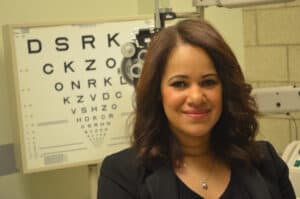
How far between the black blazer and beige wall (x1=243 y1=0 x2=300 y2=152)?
1.46m

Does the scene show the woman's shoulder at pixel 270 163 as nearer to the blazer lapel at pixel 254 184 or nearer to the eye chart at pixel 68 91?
the blazer lapel at pixel 254 184

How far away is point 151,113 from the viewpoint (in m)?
1.37

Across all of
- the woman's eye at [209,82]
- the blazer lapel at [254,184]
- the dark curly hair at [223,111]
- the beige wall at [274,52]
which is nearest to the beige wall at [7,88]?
the beige wall at [274,52]

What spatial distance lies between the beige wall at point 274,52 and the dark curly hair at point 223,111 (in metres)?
1.43

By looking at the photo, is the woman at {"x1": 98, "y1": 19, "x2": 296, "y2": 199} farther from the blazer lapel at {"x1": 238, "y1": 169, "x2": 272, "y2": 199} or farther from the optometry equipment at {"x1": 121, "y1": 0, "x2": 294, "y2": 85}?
the optometry equipment at {"x1": 121, "y1": 0, "x2": 294, "y2": 85}

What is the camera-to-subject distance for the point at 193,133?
129 cm

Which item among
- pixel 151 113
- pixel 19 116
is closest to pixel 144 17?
pixel 19 116

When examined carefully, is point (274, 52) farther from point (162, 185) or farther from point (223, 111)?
point (162, 185)

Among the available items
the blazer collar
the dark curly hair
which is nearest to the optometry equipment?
the dark curly hair

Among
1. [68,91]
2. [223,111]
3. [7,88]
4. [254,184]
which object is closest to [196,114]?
[223,111]

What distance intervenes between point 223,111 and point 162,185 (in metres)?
0.28

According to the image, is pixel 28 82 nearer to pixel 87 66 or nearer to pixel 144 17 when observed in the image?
pixel 87 66

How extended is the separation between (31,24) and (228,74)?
1.00 meters

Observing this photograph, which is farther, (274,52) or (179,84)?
(274,52)
